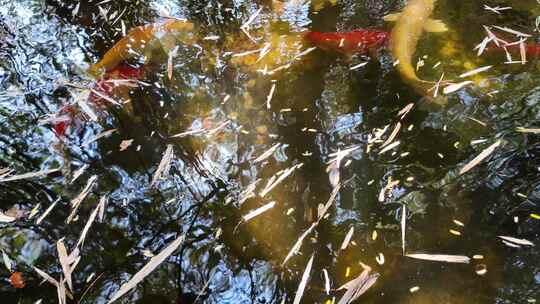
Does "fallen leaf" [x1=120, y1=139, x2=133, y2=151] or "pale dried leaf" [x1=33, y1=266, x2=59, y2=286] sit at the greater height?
"fallen leaf" [x1=120, y1=139, x2=133, y2=151]

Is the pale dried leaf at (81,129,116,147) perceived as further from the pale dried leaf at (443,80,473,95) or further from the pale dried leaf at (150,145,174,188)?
the pale dried leaf at (443,80,473,95)

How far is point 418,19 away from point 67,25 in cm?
300

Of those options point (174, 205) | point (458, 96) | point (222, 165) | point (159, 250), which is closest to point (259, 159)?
point (222, 165)

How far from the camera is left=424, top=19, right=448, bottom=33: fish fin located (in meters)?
3.41

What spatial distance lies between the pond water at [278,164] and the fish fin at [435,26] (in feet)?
0.16

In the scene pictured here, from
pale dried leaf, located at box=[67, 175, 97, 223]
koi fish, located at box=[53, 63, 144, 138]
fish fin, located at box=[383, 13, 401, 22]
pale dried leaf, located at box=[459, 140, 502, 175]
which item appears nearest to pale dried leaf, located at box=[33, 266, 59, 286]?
pale dried leaf, located at box=[67, 175, 97, 223]

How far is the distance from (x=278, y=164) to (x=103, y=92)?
Answer: 1505 mm

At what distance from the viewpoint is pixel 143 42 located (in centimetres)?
373

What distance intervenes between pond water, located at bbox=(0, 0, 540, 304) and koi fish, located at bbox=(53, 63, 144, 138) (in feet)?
0.06

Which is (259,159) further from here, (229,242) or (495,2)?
(495,2)

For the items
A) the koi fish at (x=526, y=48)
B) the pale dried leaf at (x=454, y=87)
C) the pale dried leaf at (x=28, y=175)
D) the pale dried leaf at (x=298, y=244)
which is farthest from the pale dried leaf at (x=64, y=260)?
the koi fish at (x=526, y=48)

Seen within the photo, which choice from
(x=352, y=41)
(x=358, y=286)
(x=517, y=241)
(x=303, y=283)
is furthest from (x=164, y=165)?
(x=517, y=241)

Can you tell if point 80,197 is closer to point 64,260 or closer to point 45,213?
point 45,213

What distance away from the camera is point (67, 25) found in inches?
158
